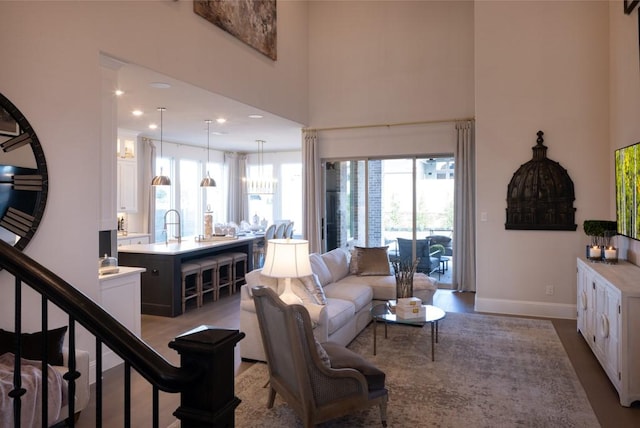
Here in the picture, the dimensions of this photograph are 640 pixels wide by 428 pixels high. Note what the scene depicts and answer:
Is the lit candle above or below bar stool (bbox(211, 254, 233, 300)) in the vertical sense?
above

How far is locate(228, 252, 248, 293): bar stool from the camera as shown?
7.56 metres

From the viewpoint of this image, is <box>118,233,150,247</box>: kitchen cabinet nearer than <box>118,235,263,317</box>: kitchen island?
No

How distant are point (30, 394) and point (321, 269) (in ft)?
11.3

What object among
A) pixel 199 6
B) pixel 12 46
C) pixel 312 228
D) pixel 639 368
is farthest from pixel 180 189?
pixel 639 368

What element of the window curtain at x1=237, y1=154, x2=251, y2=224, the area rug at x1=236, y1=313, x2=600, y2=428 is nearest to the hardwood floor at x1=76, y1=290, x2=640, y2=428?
the area rug at x1=236, y1=313, x2=600, y2=428

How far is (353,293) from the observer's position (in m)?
5.25

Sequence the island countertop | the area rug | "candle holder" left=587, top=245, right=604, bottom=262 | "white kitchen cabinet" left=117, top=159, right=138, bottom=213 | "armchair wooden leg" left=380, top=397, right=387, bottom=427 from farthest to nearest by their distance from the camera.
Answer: "white kitchen cabinet" left=117, top=159, right=138, bottom=213, the island countertop, "candle holder" left=587, top=245, right=604, bottom=262, the area rug, "armchair wooden leg" left=380, top=397, right=387, bottom=427

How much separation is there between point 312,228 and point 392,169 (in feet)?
5.92

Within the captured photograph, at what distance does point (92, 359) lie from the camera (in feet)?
13.1

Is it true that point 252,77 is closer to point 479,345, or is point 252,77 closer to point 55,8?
point 55,8

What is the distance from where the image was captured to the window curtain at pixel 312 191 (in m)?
8.32

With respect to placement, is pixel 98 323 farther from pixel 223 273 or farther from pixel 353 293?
pixel 223 273

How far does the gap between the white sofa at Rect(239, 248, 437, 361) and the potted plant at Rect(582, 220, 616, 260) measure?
1.85 m

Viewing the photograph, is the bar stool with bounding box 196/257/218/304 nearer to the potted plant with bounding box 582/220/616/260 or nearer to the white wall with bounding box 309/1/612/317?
the white wall with bounding box 309/1/612/317
